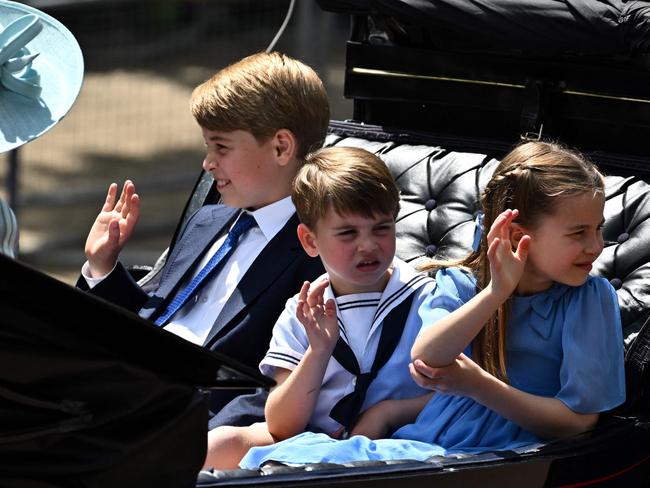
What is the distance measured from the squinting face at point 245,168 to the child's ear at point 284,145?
11mm

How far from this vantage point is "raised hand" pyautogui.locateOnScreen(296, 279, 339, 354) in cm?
247

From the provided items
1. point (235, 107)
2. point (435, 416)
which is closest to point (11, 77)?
point (235, 107)

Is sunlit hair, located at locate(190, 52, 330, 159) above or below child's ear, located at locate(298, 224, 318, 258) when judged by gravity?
→ above

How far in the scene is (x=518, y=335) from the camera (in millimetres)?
2561

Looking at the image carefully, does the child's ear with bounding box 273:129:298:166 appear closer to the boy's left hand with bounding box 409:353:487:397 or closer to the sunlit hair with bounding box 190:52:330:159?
the sunlit hair with bounding box 190:52:330:159

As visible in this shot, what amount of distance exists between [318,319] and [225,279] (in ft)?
1.78

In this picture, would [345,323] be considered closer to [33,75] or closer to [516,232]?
[516,232]

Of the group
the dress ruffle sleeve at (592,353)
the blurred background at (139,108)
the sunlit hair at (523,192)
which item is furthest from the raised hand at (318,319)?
the blurred background at (139,108)

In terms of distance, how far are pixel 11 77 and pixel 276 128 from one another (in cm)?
59

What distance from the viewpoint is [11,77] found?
8.73ft

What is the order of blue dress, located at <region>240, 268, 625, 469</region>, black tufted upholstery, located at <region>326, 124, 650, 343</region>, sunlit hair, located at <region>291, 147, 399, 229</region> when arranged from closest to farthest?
blue dress, located at <region>240, 268, 625, 469</region> → sunlit hair, located at <region>291, 147, 399, 229</region> → black tufted upholstery, located at <region>326, 124, 650, 343</region>

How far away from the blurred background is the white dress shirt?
136 inches

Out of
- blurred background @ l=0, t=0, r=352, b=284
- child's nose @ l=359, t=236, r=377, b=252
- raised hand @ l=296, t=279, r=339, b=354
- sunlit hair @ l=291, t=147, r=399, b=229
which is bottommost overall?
blurred background @ l=0, t=0, r=352, b=284

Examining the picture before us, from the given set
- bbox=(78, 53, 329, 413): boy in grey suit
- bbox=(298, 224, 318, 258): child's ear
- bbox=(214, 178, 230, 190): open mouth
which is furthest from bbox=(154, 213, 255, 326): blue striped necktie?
bbox=(298, 224, 318, 258): child's ear
